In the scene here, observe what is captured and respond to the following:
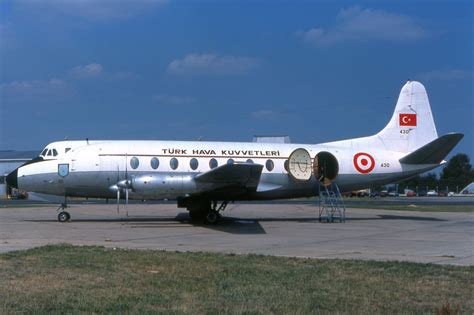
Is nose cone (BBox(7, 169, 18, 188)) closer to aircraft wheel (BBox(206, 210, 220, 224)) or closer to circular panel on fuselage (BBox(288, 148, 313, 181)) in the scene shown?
aircraft wheel (BBox(206, 210, 220, 224))

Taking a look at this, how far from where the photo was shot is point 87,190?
75.4 feet

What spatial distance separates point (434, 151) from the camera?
989 inches

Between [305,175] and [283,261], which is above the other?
[305,175]

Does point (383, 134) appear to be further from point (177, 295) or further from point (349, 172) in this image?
point (177, 295)

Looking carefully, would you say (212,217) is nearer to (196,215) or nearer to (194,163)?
(196,215)

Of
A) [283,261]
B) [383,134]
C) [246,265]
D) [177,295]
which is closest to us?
[177,295]

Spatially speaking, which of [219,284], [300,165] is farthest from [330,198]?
[219,284]

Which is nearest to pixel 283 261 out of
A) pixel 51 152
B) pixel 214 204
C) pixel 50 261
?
pixel 50 261

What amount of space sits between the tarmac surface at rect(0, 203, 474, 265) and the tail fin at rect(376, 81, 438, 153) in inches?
151

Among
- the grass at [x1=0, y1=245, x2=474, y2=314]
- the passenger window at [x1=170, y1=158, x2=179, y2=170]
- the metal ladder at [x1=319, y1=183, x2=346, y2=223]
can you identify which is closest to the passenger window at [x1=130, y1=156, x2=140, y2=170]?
the passenger window at [x1=170, y1=158, x2=179, y2=170]

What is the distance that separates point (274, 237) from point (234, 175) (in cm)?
373

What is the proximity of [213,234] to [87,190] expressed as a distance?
6773 millimetres

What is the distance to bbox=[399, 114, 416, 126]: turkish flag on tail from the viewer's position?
27.1 metres

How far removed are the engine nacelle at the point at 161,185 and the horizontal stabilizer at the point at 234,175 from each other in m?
0.52
